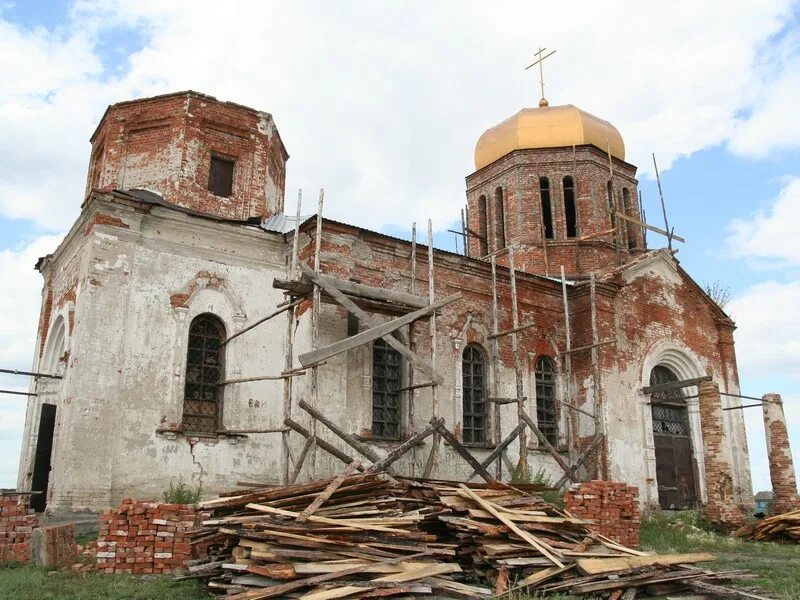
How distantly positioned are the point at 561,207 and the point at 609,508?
10.4m

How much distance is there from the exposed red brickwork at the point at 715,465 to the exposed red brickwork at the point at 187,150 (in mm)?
10787

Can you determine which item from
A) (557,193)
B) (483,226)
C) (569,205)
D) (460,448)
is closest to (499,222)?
(483,226)

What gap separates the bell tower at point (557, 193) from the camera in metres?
19.4

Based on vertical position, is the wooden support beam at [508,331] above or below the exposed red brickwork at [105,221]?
below

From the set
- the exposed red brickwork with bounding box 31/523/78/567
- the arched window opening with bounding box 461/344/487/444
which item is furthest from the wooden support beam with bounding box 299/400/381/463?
the arched window opening with bounding box 461/344/487/444

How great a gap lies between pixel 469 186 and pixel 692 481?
10225 mm

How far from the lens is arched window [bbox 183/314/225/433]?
11.8m

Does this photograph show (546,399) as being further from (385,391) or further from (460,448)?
(460,448)

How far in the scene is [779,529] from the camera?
1358 cm

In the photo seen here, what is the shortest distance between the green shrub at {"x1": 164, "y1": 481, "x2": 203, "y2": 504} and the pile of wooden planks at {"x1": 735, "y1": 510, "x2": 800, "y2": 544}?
34.3 feet

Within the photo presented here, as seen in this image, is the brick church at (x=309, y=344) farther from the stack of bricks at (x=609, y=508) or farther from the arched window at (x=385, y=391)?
the stack of bricks at (x=609, y=508)

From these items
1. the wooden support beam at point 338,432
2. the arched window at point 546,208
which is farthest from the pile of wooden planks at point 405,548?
the arched window at point 546,208

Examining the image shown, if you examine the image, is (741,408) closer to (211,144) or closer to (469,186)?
(469,186)

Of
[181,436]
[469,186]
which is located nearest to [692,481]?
[469,186]
